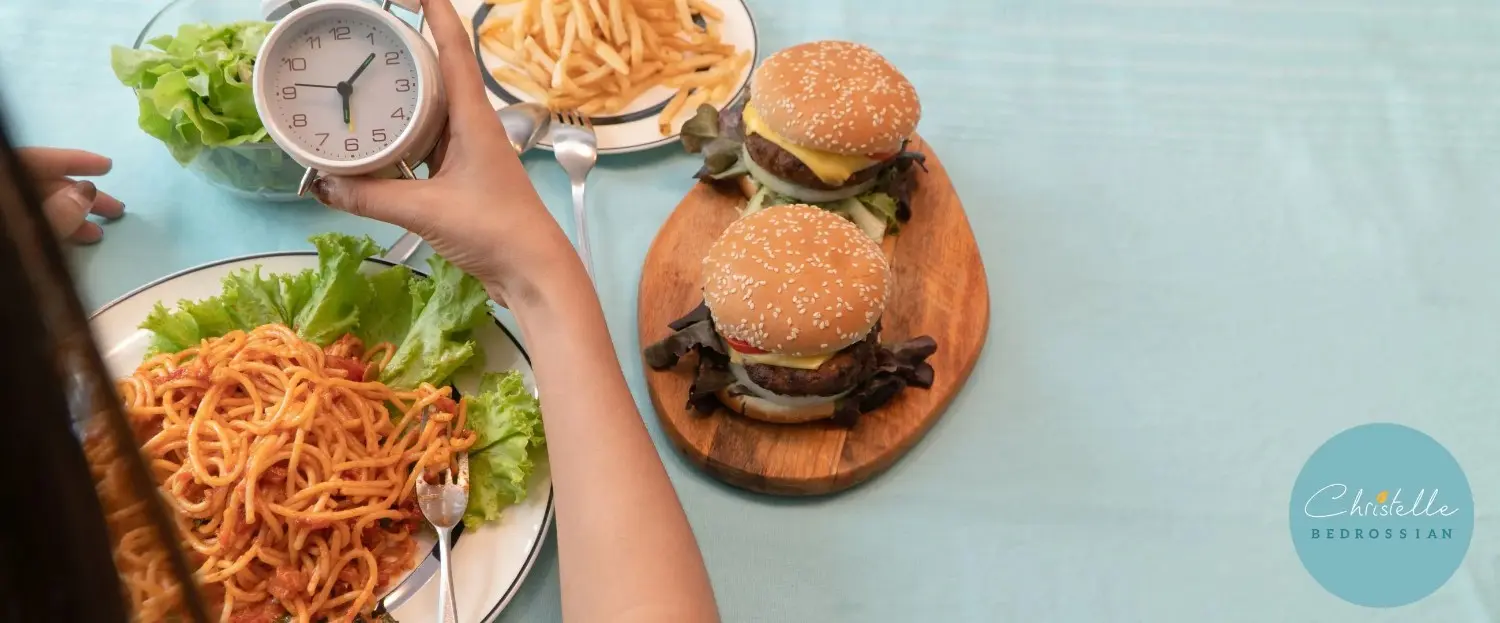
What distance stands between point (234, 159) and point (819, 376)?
133cm

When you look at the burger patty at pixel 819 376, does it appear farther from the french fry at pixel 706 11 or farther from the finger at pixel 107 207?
the finger at pixel 107 207

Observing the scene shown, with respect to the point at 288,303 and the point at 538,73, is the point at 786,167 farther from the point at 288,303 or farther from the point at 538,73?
the point at 288,303

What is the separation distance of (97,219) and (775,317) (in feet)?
5.14

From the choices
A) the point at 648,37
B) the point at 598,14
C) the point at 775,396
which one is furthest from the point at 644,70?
the point at 775,396

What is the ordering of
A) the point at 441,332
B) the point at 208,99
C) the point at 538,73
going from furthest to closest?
1. the point at 538,73
2. the point at 208,99
3. the point at 441,332

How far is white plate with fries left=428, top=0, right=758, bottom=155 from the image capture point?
2322 millimetres

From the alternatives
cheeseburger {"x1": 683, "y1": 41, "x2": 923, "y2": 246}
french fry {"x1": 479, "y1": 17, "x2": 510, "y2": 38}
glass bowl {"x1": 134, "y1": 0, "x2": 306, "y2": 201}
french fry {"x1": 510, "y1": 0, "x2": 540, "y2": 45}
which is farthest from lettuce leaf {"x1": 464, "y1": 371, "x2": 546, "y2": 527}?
french fry {"x1": 479, "y1": 17, "x2": 510, "y2": 38}

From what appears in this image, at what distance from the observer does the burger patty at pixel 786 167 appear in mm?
2207

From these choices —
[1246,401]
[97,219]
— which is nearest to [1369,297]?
[1246,401]

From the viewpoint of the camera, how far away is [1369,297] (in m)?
2.31

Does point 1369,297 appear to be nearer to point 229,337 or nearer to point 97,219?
point 229,337

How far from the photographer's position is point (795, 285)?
5.96ft

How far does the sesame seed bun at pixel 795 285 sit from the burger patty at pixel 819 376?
0.17 ft

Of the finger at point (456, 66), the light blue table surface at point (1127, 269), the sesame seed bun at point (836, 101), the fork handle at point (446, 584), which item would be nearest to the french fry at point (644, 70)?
the light blue table surface at point (1127, 269)
